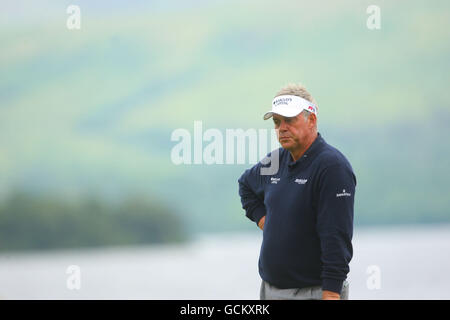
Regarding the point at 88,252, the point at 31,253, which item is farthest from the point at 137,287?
the point at 31,253

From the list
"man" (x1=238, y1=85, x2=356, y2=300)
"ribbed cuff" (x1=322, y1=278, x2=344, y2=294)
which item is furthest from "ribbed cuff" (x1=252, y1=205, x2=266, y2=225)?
"ribbed cuff" (x1=322, y1=278, x2=344, y2=294)

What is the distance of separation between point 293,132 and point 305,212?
0.43 meters

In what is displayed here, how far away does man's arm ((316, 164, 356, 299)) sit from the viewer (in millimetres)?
3254

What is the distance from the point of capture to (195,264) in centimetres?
1942

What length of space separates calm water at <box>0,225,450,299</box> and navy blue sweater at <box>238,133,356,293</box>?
20.1 feet

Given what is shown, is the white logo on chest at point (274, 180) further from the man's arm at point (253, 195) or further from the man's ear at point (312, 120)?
the man's ear at point (312, 120)

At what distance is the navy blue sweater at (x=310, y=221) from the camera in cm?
326

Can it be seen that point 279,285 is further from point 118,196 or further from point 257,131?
point 118,196

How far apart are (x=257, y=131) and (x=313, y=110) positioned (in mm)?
1406
